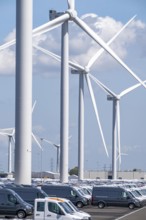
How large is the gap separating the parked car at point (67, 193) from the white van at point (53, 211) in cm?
2459

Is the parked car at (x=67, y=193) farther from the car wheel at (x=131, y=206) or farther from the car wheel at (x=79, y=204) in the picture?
the car wheel at (x=131, y=206)

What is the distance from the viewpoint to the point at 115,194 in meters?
84.6

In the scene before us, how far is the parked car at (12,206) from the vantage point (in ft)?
190

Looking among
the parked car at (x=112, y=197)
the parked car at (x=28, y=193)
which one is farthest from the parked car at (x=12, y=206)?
the parked car at (x=112, y=197)

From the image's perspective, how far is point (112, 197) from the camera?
3339 inches

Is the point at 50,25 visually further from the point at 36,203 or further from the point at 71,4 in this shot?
the point at 36,203

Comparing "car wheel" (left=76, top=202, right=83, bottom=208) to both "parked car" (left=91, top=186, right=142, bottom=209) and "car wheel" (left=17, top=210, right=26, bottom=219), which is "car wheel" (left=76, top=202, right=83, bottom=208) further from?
"car wheel" (left=17, top=210, right=26, bottom=219)

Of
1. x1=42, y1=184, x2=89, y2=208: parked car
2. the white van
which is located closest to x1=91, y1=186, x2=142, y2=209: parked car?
x1=42, y1=184, x2=89, y2=208: parked car

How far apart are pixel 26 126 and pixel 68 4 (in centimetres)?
3510

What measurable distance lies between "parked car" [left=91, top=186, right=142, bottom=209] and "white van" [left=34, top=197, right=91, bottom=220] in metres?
31.8

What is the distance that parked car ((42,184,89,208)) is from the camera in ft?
253

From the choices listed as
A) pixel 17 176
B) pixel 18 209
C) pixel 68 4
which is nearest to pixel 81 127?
pixel 68 4

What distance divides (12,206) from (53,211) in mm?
8133

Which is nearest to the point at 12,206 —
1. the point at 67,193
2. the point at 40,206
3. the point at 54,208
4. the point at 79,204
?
the point at 40,206
